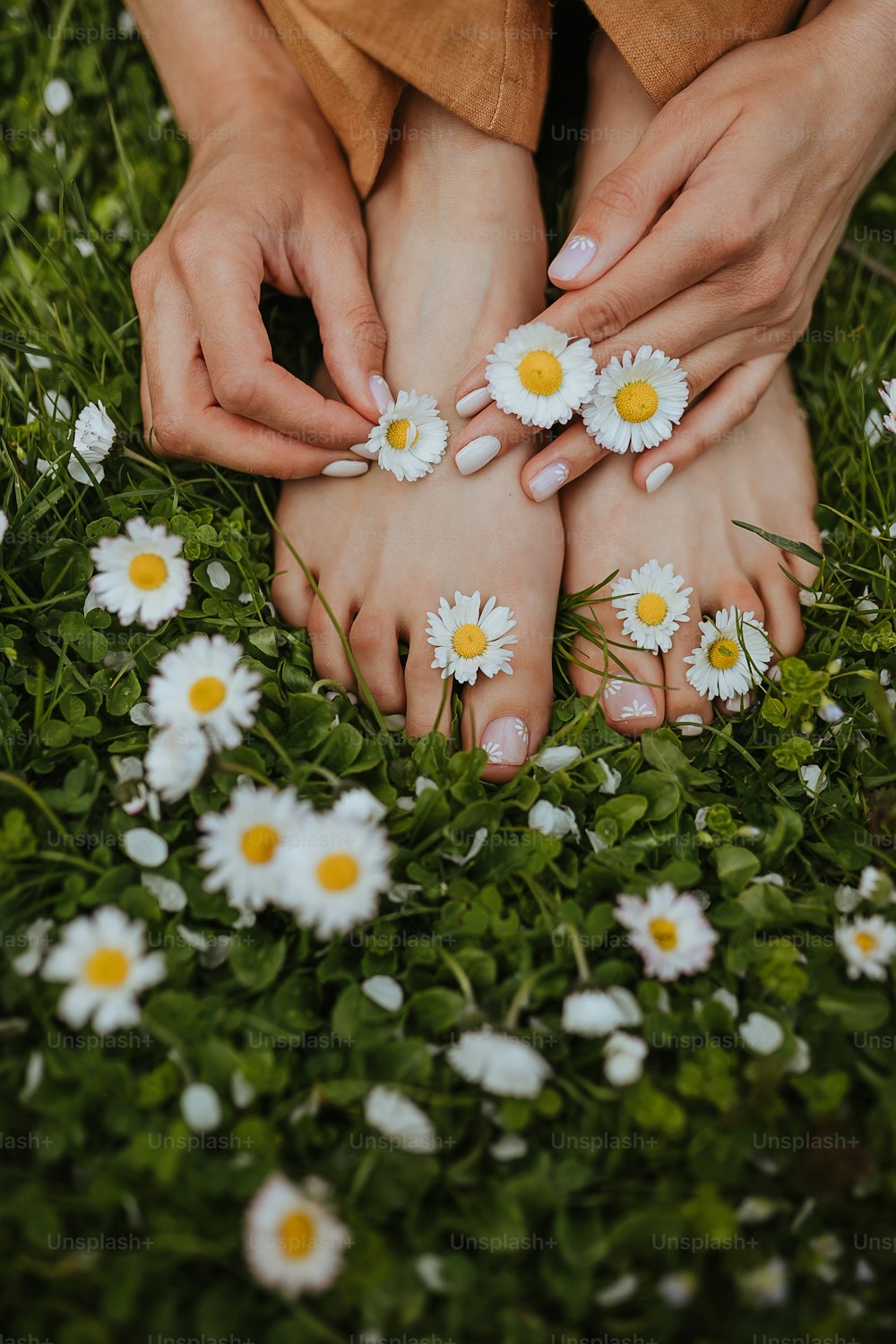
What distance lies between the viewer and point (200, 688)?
2.98ft

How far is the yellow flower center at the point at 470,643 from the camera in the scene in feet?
3.89

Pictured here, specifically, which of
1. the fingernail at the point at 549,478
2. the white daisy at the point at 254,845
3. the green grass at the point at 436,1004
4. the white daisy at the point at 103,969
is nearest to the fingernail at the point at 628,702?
the green grass at the point at 436,1004

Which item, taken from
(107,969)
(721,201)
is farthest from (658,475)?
(107,969)

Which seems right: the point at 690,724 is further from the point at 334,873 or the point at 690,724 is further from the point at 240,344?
the point at 240,344

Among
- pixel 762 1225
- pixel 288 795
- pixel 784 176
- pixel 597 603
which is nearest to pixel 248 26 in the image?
pixel 784 176

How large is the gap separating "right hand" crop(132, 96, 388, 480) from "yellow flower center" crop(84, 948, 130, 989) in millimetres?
652

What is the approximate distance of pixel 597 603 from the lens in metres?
1.26

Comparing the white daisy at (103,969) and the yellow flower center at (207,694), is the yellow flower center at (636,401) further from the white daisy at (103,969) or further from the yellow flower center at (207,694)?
the white daisy at (103,969)

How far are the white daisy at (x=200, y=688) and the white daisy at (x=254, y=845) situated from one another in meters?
0.08

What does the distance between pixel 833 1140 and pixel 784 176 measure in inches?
44.2

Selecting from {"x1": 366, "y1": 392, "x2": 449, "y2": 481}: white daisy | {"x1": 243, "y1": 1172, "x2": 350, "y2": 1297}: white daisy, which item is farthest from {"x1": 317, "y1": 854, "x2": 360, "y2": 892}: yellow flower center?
{"x1": 366, "y1": 392, "x2": 449, "y2": 481}: white daisy

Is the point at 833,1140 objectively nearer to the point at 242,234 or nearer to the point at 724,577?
the point at 724,577

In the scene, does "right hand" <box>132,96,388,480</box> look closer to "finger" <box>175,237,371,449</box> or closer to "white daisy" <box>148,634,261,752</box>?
"finger" <box>175,237,371,449</box>

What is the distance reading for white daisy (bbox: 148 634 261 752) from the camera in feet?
2.95
